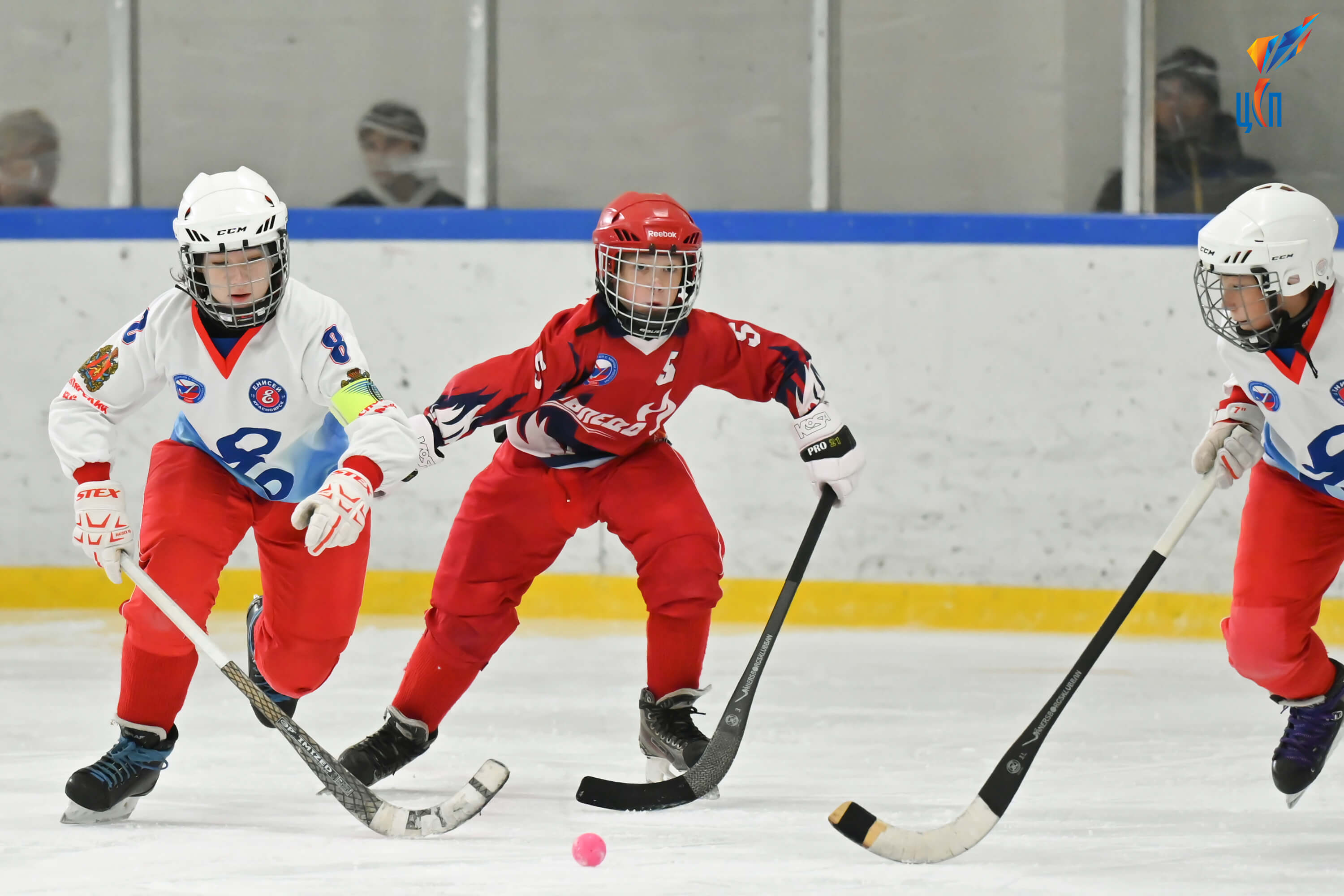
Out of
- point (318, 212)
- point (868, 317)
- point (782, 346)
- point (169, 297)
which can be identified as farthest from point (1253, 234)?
point (318, 212)

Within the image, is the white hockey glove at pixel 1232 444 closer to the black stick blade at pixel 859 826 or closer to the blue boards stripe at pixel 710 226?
the black stick blade at pixel 859 826

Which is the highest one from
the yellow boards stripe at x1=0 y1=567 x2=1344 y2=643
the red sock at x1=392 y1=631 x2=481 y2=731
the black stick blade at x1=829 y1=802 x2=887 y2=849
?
the red sock at x1=392 y1=631 x2=481 y2=731

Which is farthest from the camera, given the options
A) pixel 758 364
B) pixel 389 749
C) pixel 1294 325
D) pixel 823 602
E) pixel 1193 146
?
pixel 1193 146

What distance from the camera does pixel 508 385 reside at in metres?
2.87

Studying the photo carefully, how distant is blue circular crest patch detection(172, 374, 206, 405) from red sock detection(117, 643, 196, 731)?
0.44 meters

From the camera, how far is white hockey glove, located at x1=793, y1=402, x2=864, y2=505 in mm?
2961

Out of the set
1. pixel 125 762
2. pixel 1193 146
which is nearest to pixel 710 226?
pixel 1193 146

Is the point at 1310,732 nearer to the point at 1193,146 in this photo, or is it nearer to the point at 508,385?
the point at 508,385

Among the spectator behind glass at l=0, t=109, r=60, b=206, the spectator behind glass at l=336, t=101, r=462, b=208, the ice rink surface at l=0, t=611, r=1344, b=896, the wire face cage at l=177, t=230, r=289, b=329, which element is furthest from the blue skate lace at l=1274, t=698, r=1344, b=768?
the spectator behind glass at l=0, t=109, r=60, b=206

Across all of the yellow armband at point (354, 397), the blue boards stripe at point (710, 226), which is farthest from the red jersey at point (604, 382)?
the blue boards stripe at point (710, 226)

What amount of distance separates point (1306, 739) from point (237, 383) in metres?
2.02

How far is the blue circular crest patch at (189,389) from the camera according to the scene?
274 cm

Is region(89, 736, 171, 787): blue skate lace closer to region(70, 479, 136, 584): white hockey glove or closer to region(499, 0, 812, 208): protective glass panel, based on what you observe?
region(70, 479, 136, 584): white hockey glove

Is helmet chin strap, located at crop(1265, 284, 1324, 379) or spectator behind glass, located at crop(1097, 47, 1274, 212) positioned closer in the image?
helmet chin strap, located at crop(1265, 284, 1324, 379)
